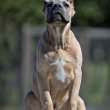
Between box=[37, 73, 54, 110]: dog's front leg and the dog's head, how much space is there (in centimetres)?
71

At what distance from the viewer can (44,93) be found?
373 inches

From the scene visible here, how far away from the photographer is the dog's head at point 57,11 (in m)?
9.03

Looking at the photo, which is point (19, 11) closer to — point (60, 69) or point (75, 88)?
point (75, 88)

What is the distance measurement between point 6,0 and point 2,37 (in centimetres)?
480

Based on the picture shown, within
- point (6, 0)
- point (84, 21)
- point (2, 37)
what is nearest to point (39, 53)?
point (6, 0)

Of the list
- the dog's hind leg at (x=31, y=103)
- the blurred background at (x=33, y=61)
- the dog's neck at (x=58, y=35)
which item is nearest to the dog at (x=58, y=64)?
the dog's neck at (x=58, y=35)

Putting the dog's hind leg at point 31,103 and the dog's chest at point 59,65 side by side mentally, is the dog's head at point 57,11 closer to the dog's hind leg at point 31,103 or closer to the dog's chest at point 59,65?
the dog's chest at point 59,65

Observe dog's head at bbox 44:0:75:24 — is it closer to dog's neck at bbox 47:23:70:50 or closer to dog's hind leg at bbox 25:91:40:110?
dog's neck at bbox 47:23:70:50

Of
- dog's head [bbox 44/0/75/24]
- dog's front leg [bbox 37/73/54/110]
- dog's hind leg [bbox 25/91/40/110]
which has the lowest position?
dog's hind leg [bbox 25/91/40/110]

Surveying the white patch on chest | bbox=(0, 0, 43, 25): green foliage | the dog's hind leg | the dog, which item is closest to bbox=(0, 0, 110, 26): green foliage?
bbox=(0, 0, 43, 25): green foliage

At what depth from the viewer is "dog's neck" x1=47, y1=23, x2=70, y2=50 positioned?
9.34 meters

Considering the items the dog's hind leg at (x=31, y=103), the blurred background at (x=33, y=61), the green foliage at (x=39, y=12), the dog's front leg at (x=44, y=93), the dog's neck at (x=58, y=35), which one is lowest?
the blurred background at (x=33, y=61)

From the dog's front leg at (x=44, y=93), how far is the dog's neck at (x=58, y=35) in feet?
1.25

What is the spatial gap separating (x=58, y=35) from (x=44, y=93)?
65 cm
